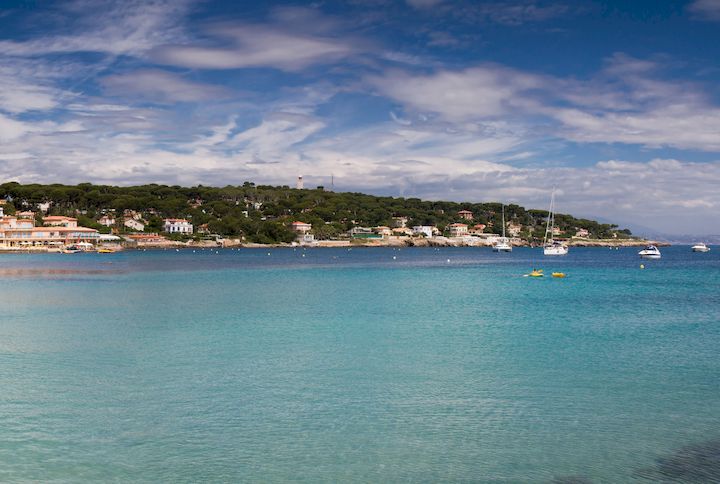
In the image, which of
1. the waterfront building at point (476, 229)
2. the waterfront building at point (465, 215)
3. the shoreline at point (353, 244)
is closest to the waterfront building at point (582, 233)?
the shoreline at point (353, 244)

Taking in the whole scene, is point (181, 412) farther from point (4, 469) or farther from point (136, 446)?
point (4, 469)

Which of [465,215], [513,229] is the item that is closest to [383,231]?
[465,215]

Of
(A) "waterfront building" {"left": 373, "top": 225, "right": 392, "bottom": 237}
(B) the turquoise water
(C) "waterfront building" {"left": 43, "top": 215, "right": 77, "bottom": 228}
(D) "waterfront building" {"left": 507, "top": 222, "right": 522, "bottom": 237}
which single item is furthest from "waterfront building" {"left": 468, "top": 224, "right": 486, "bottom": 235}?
(B) the turquoise water

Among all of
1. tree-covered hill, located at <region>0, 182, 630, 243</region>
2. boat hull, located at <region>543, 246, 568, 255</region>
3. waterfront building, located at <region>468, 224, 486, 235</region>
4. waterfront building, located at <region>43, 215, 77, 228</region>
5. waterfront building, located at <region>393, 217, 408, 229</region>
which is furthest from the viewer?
waterfront building, located at <region>468, 224, 486, 235</region>

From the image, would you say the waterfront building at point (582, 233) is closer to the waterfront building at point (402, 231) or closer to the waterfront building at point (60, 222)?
the waterfront building at point (402, 231)

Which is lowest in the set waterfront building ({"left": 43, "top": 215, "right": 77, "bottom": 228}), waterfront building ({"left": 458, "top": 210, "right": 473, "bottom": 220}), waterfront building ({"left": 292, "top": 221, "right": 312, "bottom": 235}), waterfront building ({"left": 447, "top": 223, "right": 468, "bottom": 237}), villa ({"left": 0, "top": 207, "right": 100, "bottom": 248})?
villa ({"left": 0, "top": 207, "right": 100, "bottom": 248})

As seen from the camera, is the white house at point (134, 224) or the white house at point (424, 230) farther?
the white house at point (424, 230)

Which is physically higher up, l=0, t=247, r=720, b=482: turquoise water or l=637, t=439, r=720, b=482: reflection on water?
l=637, t=439, r=720, b=482: reflection on water

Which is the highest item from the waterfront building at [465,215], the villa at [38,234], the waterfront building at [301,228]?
the waterfront building at [465,215]

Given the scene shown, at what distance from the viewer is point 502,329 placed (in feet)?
67.9

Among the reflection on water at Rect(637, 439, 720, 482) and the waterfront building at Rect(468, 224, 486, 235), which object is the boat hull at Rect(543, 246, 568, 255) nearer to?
the waterfront building at Rect(468, 224, 486, 235)

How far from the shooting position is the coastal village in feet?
327

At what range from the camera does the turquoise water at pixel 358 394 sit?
877 centimetres

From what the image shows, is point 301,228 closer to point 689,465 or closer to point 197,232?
point 197,232
